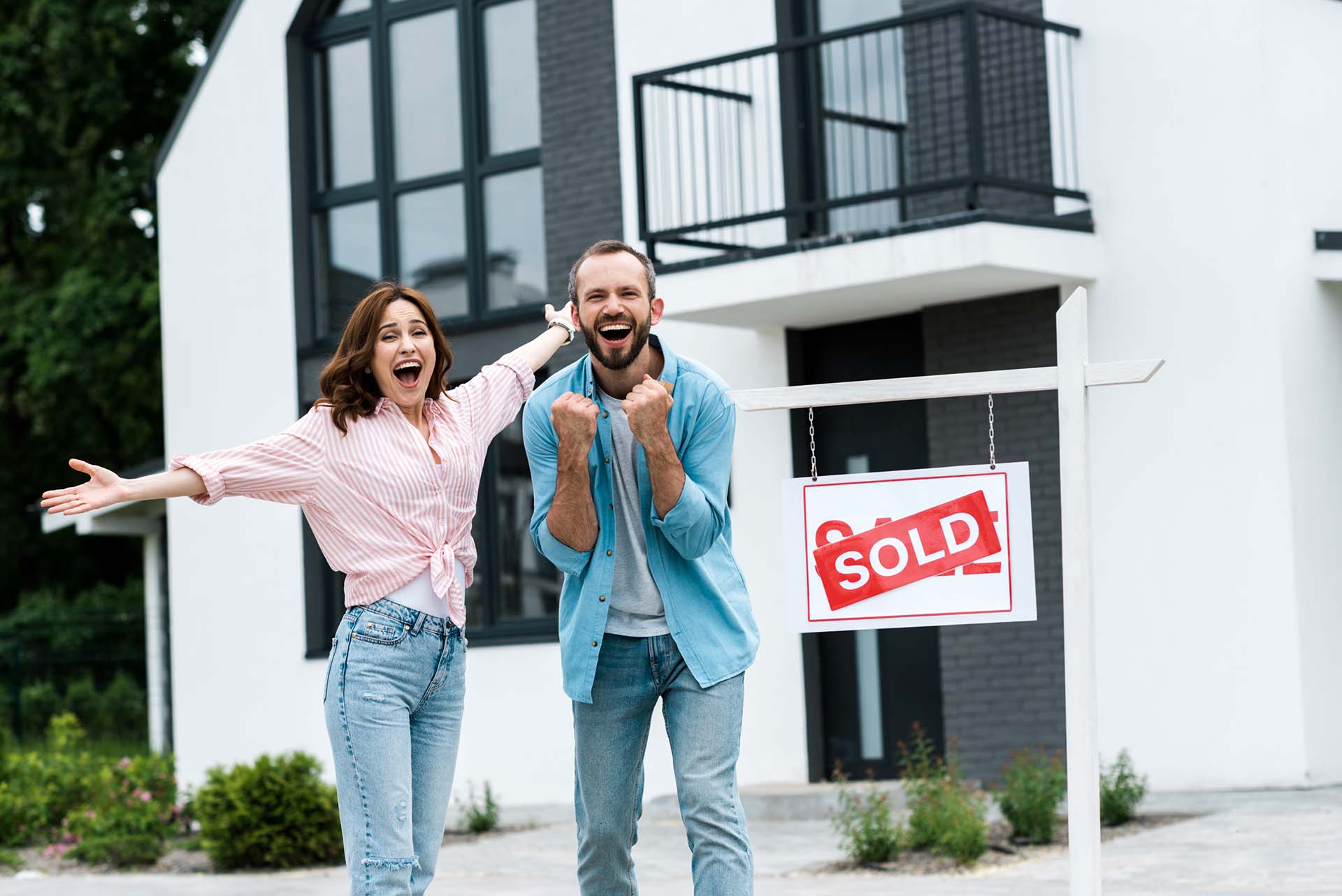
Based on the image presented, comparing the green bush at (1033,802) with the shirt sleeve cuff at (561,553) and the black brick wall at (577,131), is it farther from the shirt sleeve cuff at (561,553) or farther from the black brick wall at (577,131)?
the black brick wall at (577,131)

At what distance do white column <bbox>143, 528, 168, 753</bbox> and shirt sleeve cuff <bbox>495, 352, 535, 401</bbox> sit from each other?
1367 cm

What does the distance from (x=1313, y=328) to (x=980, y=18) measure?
2.73 m

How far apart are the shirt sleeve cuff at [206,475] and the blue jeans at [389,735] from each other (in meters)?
0.44

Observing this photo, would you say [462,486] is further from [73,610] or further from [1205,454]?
[73,610]

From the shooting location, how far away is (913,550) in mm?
4723

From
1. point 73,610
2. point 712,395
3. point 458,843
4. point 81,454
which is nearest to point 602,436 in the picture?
point 712,395

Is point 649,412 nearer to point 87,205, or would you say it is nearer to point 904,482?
point 904,482

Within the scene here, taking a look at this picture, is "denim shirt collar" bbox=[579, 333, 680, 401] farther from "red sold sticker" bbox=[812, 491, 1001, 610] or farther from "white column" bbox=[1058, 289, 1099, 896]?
"white column" bbox=[1058, 289, 1099, 896]

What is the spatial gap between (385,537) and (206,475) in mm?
477

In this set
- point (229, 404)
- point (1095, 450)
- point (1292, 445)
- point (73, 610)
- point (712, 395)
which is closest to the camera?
point (712, 395)

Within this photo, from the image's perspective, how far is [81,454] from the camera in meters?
29.4

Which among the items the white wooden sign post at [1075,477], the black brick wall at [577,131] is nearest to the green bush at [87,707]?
the black brick wall at [577,131]

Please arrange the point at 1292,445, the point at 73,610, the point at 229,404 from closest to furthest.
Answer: the point at 1292,445
the point at 229,404
the point at 73,610

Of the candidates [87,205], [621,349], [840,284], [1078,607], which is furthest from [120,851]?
[87,205]
